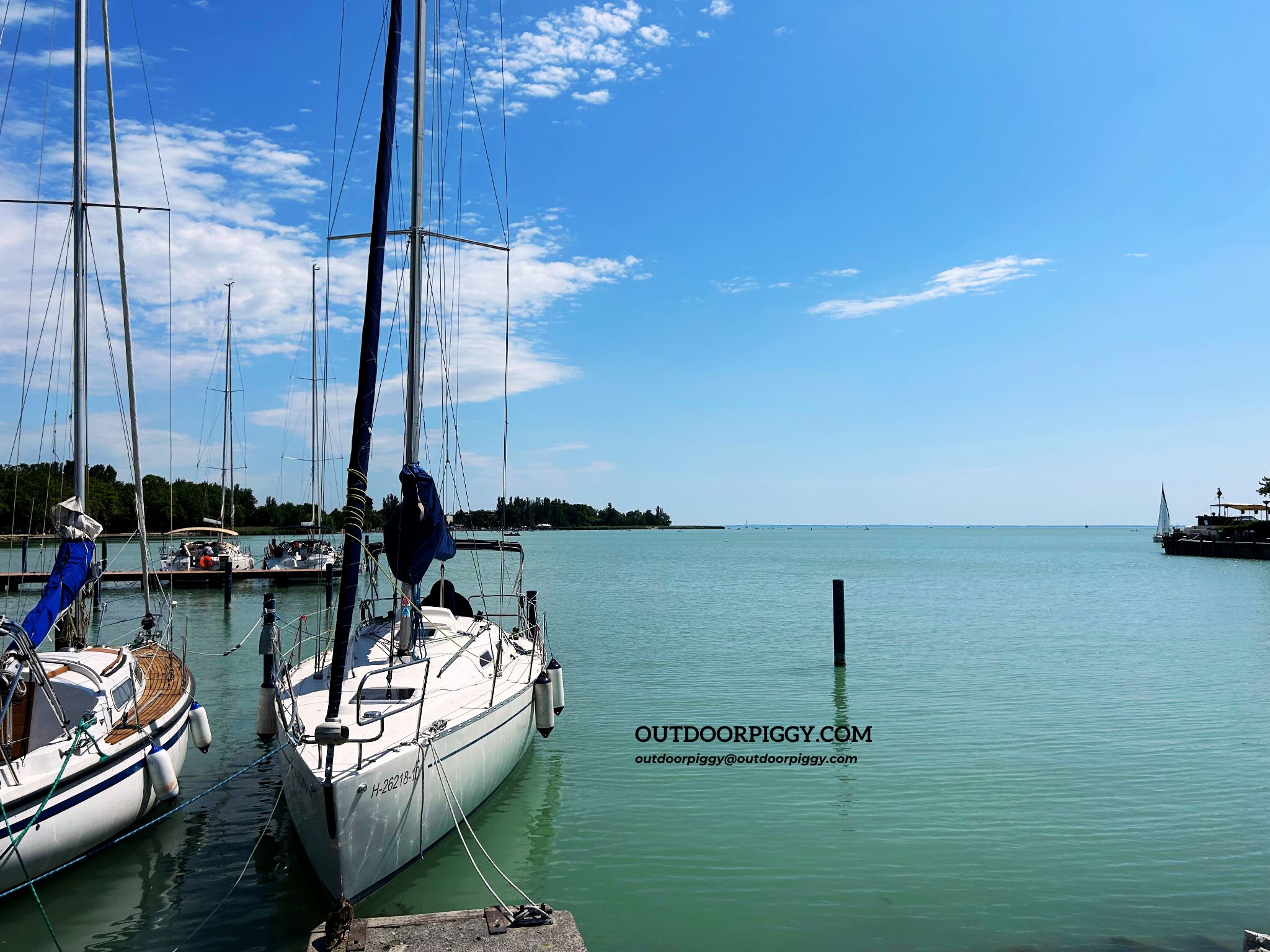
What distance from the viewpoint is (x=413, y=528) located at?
12062mm

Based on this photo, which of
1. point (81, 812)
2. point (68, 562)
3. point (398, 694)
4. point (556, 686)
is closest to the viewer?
point (81, 812)

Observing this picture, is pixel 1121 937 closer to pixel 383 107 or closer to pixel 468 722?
pixel 468 722

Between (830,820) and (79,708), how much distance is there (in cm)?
980

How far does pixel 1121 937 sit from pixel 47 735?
1211 cm

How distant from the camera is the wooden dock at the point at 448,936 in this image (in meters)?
6.66

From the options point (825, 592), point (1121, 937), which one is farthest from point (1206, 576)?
point (1121, 937)

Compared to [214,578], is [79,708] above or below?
above

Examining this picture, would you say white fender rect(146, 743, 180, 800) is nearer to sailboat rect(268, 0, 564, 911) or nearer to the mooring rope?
sailboat rect(268, 0, 564, 911)

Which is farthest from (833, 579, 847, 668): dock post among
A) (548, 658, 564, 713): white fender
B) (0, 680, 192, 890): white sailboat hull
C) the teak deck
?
(0, 680, 192, 890): white sailboat hull

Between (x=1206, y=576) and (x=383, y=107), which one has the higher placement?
(x=383, y=107)

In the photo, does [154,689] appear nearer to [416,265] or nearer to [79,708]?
[79,708]

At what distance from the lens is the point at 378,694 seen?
10.5 m

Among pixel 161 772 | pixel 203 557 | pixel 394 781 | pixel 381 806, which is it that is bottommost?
pixel 161 772

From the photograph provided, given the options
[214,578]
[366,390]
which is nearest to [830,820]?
[366,390]
